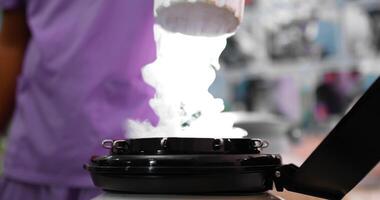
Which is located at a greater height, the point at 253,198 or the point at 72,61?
the point at 72,61

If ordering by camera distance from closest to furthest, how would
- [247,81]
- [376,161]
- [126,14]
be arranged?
1. [376,161]
2. [126,14]
3. [247,81]

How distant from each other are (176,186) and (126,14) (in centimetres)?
38

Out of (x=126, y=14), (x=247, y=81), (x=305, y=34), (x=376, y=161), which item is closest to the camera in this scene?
(x=376, y=161)

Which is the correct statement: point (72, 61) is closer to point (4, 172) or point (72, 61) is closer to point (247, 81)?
point (4, 172)

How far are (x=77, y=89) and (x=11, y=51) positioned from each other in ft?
0.71

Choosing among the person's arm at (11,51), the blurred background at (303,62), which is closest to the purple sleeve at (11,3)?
the person's arm at (11,51)

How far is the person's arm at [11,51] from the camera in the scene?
0.89 metres

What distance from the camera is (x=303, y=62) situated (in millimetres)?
1753

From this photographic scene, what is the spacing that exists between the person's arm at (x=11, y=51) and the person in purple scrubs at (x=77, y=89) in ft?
0.34

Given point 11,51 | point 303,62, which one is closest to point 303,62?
point 303,62

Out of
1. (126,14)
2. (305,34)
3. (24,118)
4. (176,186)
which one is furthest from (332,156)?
(305,34)

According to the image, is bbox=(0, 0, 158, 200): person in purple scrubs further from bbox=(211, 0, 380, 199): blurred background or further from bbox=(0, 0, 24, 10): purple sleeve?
bbox=(211, 0, 380, 199): blurred background

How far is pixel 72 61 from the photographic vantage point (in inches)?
29.7

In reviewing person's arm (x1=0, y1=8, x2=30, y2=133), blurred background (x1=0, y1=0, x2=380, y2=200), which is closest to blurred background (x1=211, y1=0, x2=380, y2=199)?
blurred background (x1=0, y1=0, x2=380, y2=200)
